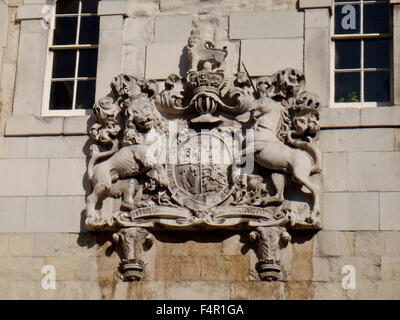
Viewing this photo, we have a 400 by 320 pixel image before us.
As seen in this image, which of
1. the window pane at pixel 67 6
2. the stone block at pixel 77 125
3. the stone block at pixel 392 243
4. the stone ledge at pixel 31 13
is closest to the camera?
the stone block at pixel 392 243

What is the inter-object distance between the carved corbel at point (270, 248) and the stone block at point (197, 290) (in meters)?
0.49

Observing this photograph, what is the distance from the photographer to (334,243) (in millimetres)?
14484

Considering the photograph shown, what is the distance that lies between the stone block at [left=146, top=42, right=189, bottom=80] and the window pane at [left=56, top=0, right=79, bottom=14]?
55.4 inches

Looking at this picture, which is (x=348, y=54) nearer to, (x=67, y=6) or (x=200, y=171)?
(x=200, y=171)

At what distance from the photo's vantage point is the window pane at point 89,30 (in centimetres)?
1628

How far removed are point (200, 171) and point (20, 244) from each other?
95.5 inches

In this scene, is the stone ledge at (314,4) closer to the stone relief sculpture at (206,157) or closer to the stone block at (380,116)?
the stone relief sculpture at (206,157)

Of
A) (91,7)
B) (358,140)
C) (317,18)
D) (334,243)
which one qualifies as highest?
(91,7)

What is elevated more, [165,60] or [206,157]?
[165,60]

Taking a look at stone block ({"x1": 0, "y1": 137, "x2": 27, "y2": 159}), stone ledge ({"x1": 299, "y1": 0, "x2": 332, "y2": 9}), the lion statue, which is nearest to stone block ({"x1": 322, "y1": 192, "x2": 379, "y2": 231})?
the lion statue

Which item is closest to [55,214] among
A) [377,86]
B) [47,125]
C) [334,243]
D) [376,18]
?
[47,125]

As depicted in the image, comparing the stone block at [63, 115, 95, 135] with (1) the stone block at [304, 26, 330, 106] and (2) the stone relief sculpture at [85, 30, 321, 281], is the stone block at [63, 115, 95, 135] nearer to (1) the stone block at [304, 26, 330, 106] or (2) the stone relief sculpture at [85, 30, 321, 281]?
(2) the stone relief sculpture at [85, 30, 321, 281]

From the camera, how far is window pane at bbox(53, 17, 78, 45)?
1639 centimetres

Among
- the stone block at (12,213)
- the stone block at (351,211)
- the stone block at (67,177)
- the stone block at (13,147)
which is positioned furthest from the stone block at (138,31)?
the stone block at (351,211)
